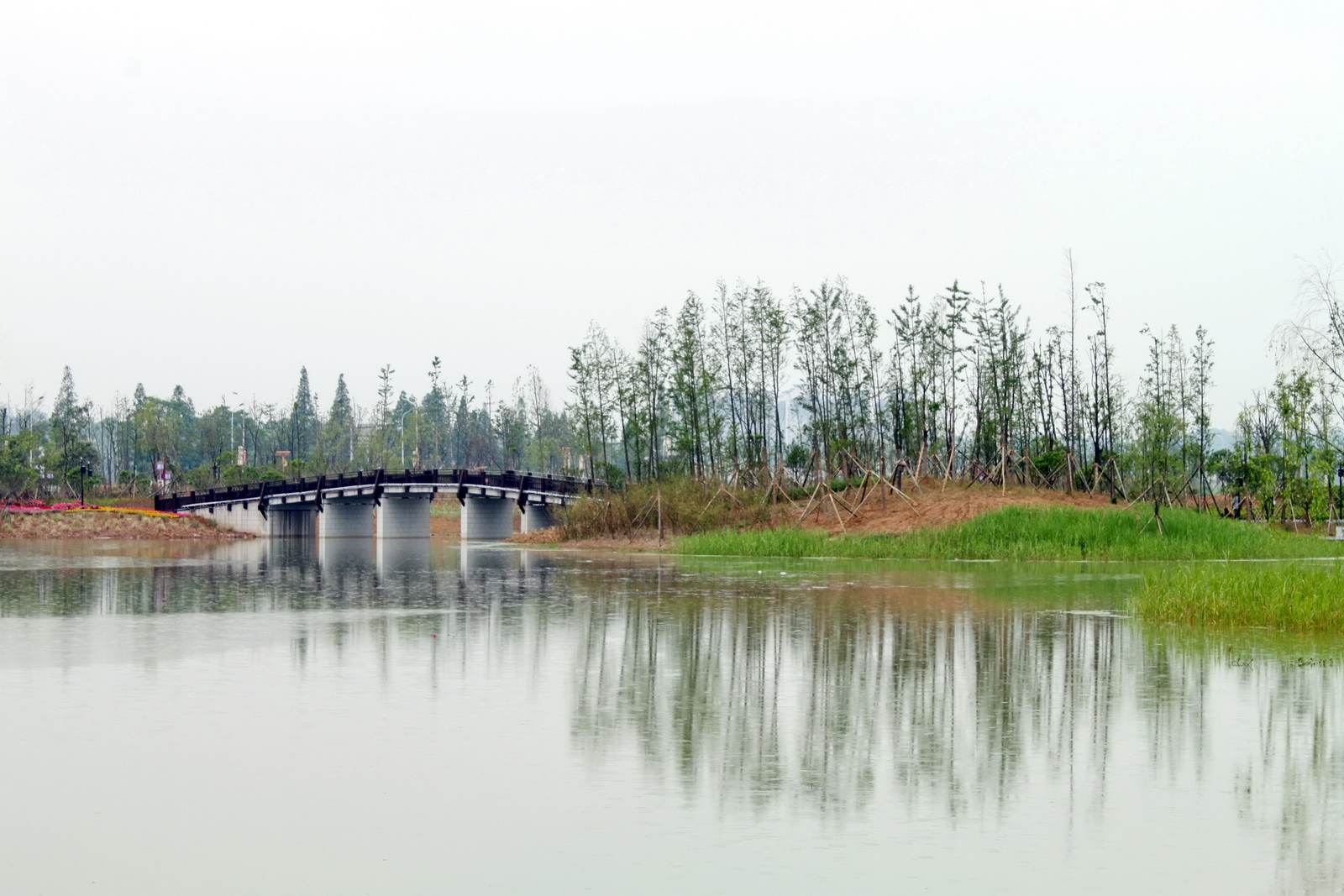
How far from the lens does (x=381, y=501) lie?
79438 mm

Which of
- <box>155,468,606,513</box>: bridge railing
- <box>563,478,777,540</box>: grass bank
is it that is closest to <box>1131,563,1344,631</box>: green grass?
<box>563,478,777,540</box>: grass bank

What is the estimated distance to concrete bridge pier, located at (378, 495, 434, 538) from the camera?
262 feet

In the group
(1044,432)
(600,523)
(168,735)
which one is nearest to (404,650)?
(168,735)

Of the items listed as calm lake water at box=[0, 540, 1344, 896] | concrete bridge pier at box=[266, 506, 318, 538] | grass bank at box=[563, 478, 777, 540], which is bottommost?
concrete bridge pier at box=[266, 506, 318, 538]

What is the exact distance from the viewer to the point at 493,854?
22.7 ft

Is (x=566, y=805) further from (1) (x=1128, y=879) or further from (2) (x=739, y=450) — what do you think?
(2) (x=739, y=450)

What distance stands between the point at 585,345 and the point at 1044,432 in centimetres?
2466

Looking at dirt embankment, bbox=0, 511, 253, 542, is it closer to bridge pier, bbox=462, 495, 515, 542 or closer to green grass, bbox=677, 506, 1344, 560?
bridge pier, bbox=462, 495, 515, 542

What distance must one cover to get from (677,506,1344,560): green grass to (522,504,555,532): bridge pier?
34.6 m

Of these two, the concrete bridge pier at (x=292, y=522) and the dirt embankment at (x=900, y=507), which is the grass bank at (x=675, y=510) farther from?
the concrete bridge pier at (x=292, y=522)

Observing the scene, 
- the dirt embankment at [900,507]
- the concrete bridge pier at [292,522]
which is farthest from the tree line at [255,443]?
the dirt embankment at [900,507]

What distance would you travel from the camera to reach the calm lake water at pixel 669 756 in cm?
673

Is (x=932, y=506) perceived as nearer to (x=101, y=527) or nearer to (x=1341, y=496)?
(x=1341, y=496)

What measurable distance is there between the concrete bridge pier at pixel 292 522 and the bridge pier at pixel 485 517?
10.9 metres
